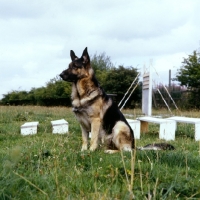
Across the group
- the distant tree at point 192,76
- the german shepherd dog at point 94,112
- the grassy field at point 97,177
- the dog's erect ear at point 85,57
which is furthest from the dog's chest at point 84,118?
the distant tree at point 192,76

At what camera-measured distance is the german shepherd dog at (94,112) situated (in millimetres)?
5621

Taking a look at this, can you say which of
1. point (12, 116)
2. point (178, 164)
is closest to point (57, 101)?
point (12, 116)

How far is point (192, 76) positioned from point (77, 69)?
1748 cm

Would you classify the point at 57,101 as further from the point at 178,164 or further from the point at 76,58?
the point at 178,164

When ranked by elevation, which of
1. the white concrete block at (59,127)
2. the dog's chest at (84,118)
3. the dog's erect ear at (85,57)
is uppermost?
the dog's erect ear at (85,57)

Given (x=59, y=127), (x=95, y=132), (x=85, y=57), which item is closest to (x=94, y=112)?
(x=95, y=132)

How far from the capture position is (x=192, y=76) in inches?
877

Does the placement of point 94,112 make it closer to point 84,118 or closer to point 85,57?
point 84,118

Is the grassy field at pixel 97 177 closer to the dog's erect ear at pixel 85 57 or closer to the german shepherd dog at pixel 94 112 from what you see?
the german shepherd dog at pixel 94 112

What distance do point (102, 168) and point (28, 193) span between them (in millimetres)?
1193

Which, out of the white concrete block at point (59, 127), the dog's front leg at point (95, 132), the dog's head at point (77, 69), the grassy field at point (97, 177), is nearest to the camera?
the grassy field at point (97, 177)

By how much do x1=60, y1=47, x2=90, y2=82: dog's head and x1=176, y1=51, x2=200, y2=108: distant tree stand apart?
17.1 m

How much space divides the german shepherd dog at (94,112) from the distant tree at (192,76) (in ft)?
55.8

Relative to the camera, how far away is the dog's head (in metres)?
5.95
